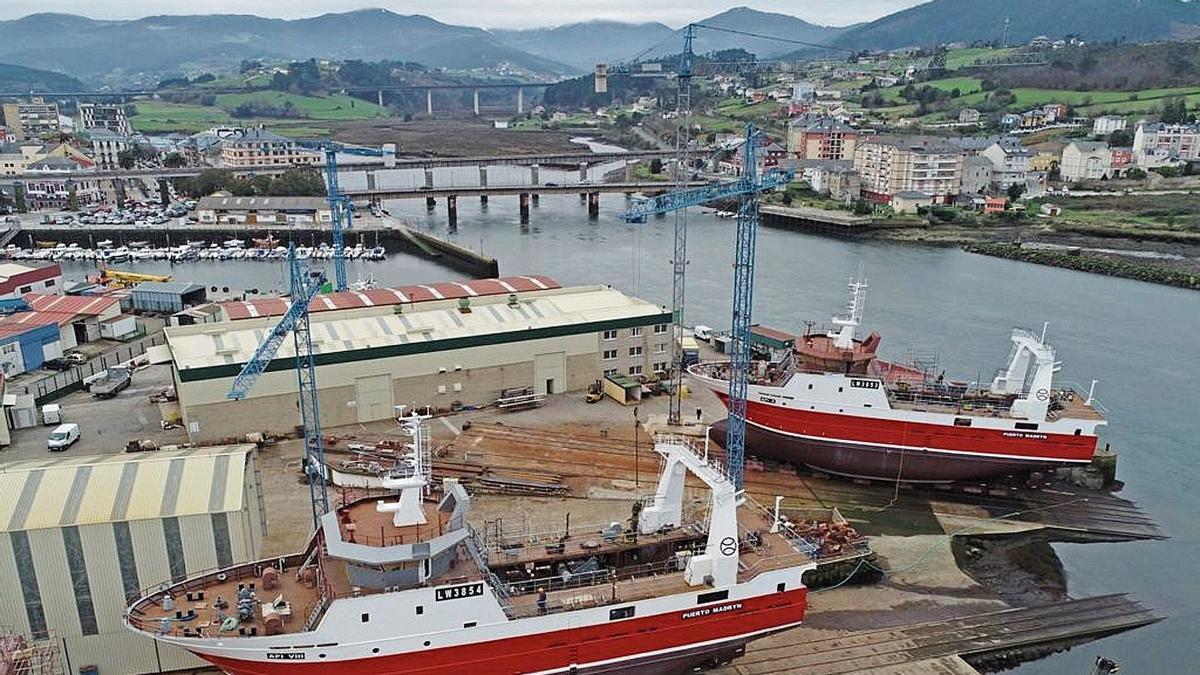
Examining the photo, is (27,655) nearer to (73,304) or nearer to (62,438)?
(62,438)

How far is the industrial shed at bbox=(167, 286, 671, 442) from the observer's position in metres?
20.3

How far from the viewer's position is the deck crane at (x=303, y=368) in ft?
48.5

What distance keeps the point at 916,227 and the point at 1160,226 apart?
15974 millimetres

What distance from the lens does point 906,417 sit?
18875 mm

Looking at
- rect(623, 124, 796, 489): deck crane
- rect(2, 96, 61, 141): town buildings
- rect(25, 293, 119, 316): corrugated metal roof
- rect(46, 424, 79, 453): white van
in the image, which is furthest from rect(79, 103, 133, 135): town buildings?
rect(623, 124, 796, 489): deck crane

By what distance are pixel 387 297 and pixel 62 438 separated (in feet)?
33.0

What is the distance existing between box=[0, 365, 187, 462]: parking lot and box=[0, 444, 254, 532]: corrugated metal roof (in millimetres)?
8737

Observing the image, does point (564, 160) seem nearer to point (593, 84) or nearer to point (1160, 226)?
point (1160, 226)

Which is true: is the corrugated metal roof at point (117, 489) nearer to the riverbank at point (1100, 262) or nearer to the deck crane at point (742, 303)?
the deck crane at point (742, 303)

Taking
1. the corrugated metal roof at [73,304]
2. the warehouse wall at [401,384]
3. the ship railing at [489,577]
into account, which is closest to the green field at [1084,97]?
the warehouse wall at [401,384]

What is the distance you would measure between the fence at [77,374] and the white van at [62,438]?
140 inches

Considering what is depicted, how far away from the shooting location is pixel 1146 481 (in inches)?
821

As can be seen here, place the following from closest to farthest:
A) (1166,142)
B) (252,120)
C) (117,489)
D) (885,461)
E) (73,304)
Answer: (117,489) < (885,461) < (73,304) < (1166,142) < (252,120)

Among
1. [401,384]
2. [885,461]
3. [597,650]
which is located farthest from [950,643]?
[401,384]
